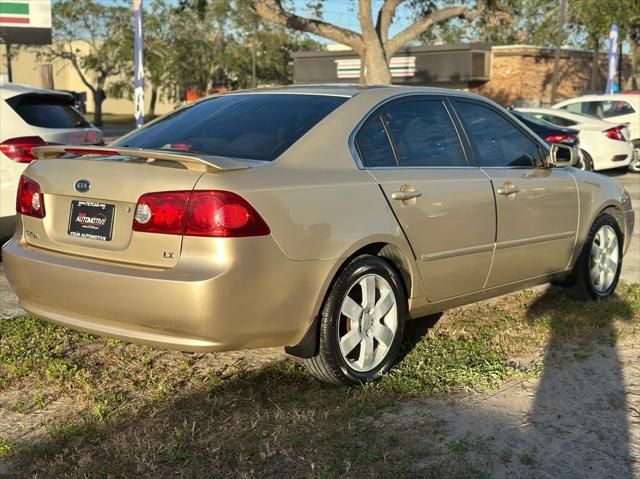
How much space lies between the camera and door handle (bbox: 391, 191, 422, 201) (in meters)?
4.37

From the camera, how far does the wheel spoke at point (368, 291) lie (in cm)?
425

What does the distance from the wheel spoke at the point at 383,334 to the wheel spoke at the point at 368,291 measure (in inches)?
5.6

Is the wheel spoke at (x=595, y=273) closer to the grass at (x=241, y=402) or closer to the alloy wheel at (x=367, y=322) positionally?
the grass at (x=241, y=402)

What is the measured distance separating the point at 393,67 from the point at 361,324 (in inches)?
1575

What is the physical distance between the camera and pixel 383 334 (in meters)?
4.42

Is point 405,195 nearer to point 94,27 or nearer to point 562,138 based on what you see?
point 562,138

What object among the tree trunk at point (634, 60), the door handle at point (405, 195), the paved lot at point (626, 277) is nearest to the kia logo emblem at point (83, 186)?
the door handle at point (405, 195)

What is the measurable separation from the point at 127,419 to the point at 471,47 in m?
38.2

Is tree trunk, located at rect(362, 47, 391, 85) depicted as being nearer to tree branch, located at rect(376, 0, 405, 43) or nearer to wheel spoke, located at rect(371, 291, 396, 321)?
tree branch, located at rect(376, 0, 405, 43)

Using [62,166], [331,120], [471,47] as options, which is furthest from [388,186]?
[471,47]

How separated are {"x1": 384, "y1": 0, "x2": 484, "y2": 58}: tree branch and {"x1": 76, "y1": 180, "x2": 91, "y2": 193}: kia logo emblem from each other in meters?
20.7

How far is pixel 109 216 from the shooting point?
3920mm

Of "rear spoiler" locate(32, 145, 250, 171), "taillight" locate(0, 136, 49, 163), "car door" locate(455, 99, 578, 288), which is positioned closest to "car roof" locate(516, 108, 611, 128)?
"car door" locate(455, 99, 578, 288)

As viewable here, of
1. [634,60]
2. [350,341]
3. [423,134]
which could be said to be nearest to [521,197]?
[423,134]
